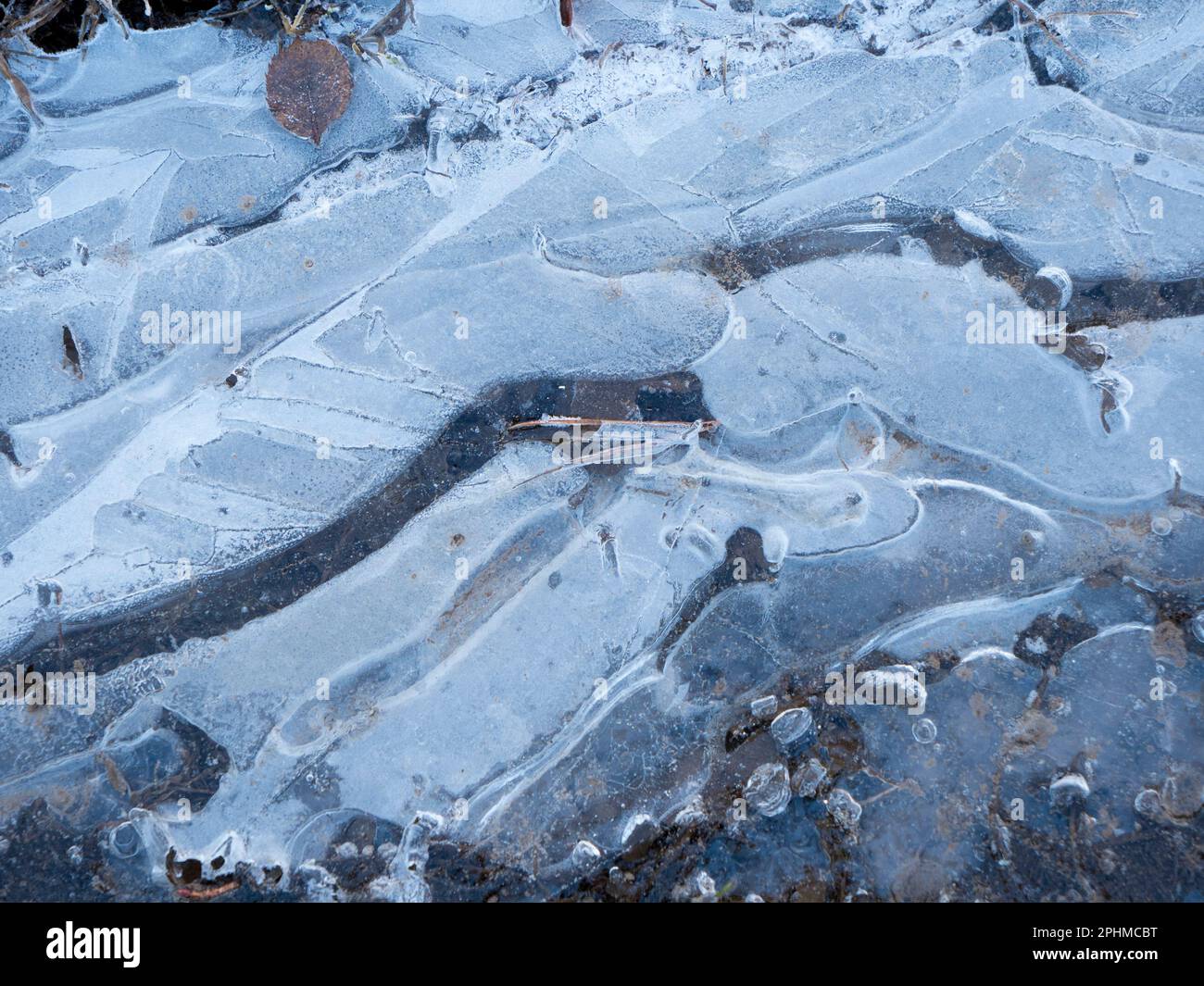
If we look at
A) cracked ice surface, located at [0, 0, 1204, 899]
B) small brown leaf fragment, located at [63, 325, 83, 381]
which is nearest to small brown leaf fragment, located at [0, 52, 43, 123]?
cracked ice surface, located at [0, 0, 1204, 899]

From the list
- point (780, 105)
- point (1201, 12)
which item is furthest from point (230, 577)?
point (1201, 12)

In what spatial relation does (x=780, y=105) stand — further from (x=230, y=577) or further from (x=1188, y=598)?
(x=230, y=577)

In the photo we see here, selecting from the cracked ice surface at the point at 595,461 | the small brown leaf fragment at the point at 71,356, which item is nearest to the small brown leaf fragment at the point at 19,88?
the cracked ice surface at the point at 595,461

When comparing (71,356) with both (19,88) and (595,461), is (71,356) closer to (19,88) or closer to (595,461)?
(19,88)

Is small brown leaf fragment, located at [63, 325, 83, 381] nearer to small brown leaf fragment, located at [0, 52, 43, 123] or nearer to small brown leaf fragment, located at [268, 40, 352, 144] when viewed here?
small brown leaf fragment, located at [0, 52, 43, 123]

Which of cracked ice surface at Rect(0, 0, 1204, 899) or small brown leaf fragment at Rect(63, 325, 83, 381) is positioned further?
small brown leaf fragment at Rect(63, 325, 83, 381)

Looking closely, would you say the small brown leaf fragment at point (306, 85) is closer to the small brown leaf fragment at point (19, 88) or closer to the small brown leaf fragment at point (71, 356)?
the small brown leaf fragment at point (19, 88)
